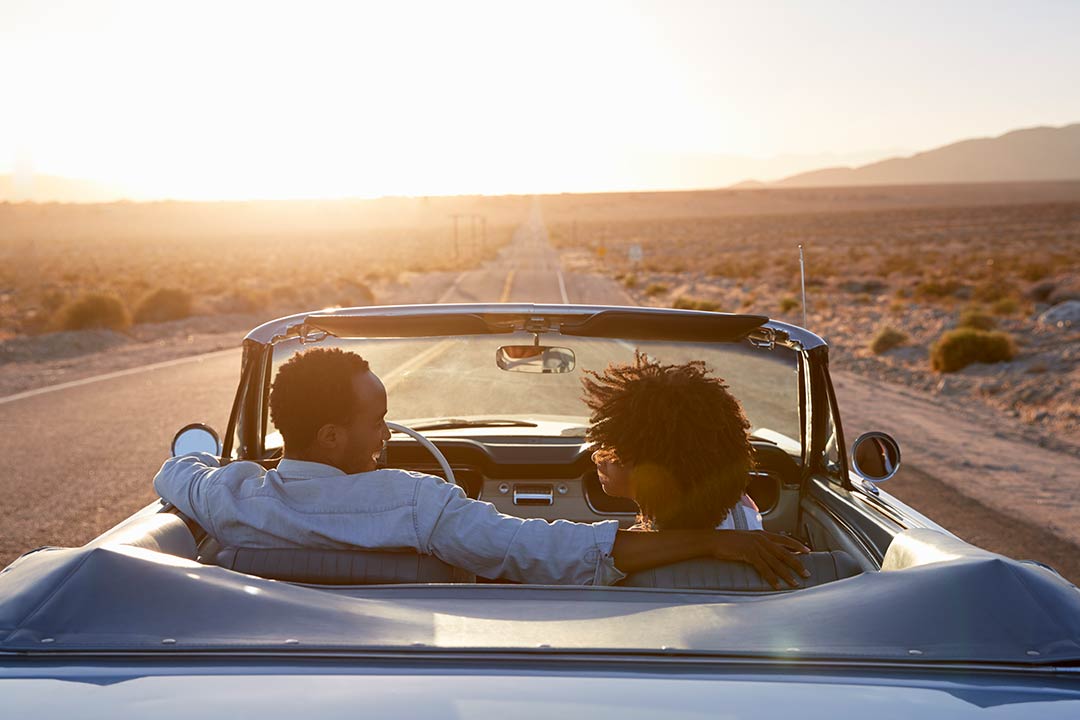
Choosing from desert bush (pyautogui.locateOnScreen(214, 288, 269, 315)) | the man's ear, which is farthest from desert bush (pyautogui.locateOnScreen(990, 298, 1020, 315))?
A: the man's ear

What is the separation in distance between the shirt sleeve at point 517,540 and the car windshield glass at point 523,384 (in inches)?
85.4

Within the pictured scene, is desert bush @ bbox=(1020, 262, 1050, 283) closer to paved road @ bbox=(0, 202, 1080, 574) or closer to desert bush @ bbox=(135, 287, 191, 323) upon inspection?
paved road @ bbox=(0, 202, 1080, 574)

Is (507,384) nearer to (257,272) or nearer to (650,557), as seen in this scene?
(650,557)

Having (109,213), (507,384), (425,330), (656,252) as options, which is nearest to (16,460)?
(507,384)

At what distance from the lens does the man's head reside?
257cm

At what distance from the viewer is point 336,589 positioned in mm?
2133

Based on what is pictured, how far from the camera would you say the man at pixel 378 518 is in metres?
2.46

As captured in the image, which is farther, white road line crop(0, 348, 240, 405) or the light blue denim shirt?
white road line crop(0, 348, 240, 405)

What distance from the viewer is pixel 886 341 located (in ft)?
66.1

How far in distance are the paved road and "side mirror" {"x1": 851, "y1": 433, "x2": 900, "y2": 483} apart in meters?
2.17

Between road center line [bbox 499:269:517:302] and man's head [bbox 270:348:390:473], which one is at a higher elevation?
man's head [bbox 270:348:390:473]

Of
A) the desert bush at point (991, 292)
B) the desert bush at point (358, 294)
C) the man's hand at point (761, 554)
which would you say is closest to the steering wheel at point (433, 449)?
the man's hand at point (761, 554)

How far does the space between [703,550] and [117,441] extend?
9.78m

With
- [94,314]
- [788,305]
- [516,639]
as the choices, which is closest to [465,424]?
[516,639]
